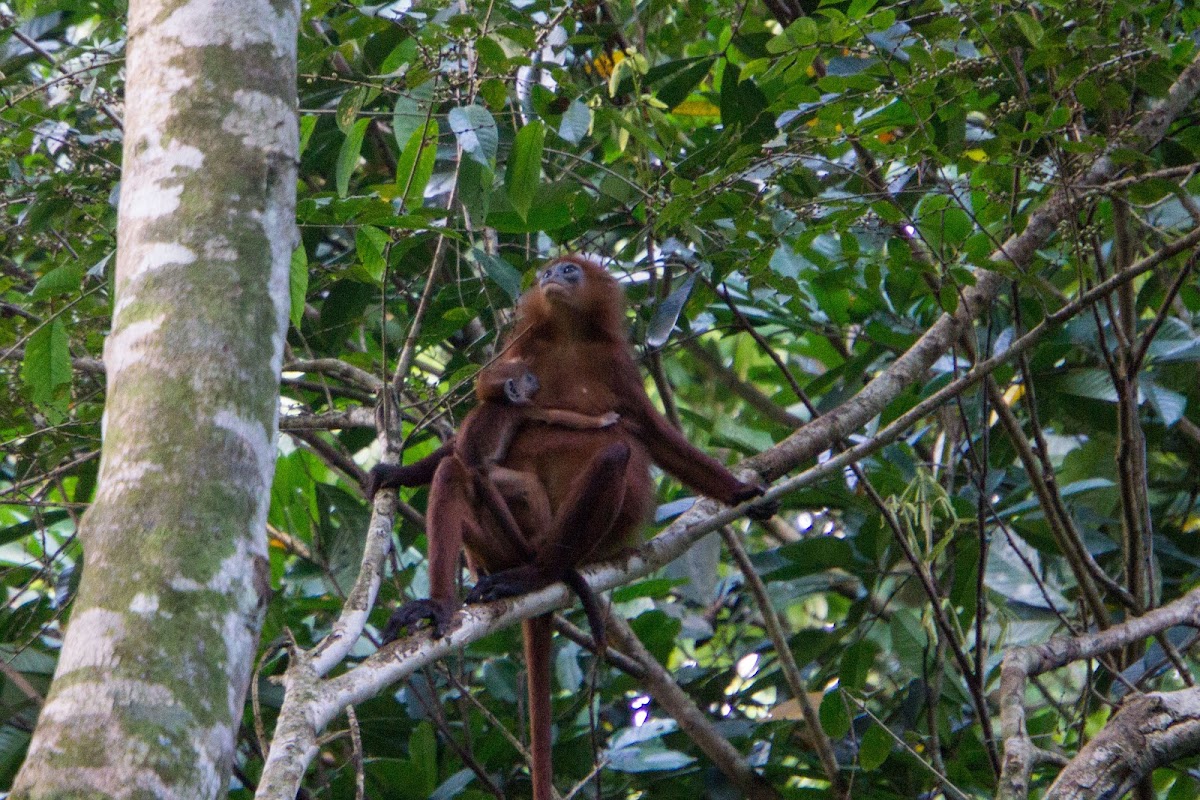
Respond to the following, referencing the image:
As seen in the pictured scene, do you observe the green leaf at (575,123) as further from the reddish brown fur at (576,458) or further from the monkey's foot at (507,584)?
the monkey's foot at (507,584)

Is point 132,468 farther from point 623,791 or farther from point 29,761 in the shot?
point 623,791

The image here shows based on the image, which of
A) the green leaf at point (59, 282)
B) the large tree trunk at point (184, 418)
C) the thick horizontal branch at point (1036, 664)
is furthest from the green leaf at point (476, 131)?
the thick horizontal branch at point (1036, 664)

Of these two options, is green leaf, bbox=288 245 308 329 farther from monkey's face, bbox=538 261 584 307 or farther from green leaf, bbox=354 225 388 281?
monkey's face, bbox=538 261 584 307

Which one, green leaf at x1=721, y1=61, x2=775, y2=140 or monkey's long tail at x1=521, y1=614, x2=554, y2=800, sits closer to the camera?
monkey's long tail at x1=521, y1=614, x2=554, y2=800

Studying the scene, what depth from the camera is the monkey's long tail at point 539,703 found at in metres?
3.95

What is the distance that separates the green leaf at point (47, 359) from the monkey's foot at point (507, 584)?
144 cm

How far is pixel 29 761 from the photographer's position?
1.68 metres

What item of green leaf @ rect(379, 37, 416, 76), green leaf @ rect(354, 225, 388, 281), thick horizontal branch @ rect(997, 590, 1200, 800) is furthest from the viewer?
green leaf @ rect(379, 37, 416, 76)

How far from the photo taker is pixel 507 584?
3.76 meters

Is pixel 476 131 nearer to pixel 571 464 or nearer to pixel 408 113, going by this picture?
pixel 408 113

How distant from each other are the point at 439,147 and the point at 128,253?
276 centimetres

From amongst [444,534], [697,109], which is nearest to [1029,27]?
[444,534]

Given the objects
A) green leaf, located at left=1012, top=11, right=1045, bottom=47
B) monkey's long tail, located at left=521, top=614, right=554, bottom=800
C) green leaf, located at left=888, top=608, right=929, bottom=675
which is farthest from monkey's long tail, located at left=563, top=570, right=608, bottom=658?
green leaf, located at left=1012, top=11, right=1045, bottom=47

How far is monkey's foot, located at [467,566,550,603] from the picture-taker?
3.67 m
